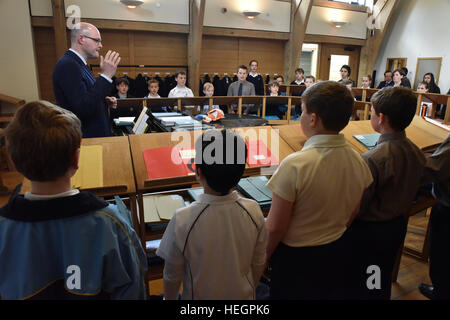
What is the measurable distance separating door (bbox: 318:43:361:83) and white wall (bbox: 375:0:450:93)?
79 cm

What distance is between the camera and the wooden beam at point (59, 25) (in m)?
5.91

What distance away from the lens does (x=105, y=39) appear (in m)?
7.03

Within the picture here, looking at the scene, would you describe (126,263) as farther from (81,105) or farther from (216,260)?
(81,105)

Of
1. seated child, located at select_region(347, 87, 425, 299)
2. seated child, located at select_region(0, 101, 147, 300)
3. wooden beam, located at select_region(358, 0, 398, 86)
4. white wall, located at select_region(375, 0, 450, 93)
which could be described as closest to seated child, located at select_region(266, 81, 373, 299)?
seated child, located at select_region(347, 87, 425, 299)

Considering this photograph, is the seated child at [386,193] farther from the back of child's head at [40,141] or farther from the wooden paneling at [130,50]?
the wooden paneling at [130,50]

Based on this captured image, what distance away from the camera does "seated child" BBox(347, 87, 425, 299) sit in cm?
144

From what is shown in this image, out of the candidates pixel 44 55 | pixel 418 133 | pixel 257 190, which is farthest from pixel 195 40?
pixel 257 190

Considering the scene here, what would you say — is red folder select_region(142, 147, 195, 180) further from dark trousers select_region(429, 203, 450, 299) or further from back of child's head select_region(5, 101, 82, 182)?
dark trousers select_region(429, 203, 450, 299)

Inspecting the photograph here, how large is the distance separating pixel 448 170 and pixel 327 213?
37.0 inches

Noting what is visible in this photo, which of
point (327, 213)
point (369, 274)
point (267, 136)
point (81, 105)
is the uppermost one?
point (81, 105)

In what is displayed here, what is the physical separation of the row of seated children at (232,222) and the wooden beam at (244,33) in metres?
6.79

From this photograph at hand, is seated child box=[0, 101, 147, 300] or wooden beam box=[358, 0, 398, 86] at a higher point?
wooden beam box=[358, 0, 398, 86]

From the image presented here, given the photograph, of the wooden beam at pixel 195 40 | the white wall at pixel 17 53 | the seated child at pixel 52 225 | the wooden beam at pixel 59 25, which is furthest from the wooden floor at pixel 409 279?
the wooden beam at pixel 195 40

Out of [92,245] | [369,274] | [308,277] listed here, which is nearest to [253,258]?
[308,277]
